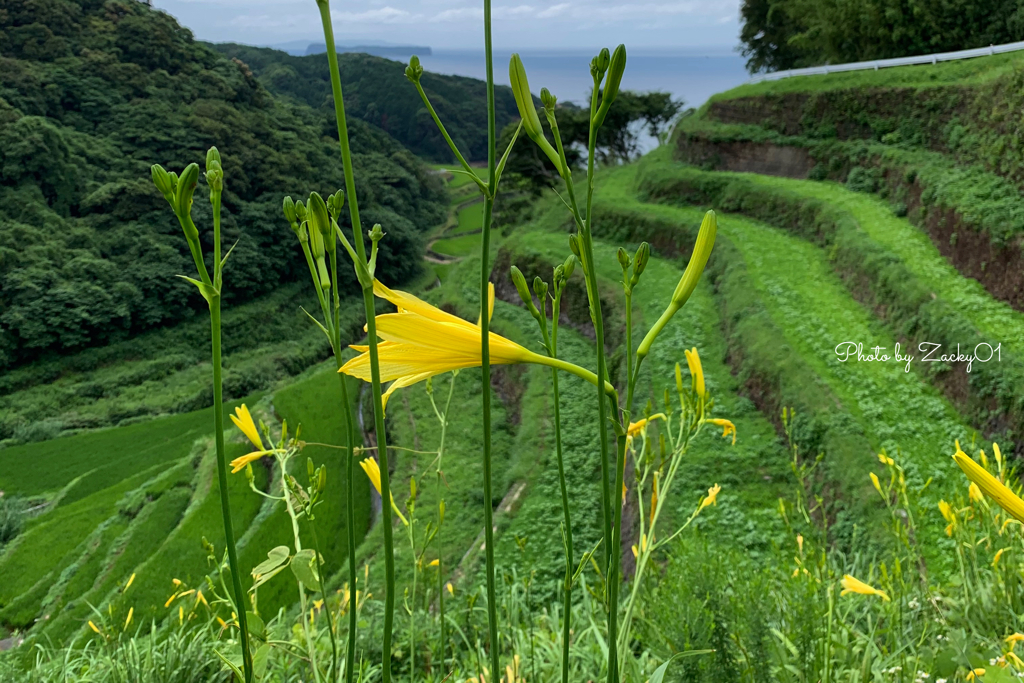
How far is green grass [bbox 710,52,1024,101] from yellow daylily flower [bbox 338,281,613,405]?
331 inches

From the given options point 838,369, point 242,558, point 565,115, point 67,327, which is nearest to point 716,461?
point 838,369

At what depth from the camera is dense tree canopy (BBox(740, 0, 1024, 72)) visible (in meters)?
8.70

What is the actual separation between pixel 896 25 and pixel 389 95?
2628 centimetres

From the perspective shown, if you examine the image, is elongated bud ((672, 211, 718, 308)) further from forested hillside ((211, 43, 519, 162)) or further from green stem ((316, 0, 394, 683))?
forested hillside ((211, 43, 519, 162))

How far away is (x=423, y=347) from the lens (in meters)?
0.40

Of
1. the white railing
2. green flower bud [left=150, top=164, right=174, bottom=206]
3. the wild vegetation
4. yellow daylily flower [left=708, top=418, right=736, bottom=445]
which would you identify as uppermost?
the white railing

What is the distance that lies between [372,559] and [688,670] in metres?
Answer: 5.89

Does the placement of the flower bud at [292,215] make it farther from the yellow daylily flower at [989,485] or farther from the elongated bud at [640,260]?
the yellow daylily flower at [989,485]

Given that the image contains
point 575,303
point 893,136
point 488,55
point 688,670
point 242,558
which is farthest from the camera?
point 575,303

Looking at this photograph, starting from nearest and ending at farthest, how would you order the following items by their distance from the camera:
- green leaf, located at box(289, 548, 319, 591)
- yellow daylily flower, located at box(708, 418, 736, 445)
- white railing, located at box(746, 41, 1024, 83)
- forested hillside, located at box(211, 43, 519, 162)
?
green leaf, located at box(289, 548, 319, 591) < yellow daylily flower, located at box(708, 418, 736, 445) < white railing, located at box(746, 41, 1024, 83) < forested hillside, located at box(211, 43, 519, 162)

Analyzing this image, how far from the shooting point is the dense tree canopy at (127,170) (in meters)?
15.8

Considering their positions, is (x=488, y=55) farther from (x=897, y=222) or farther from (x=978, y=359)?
(x=897, y=222)

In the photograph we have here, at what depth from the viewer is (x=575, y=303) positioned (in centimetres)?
915

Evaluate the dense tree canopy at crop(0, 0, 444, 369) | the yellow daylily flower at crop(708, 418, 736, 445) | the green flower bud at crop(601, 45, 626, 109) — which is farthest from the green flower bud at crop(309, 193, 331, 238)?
the dense tree canopy at crop(0, 0, 444, 369)
